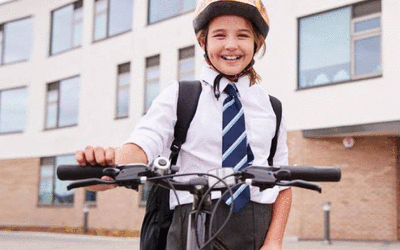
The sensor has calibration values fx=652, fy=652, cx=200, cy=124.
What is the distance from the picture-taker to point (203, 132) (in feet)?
8.15

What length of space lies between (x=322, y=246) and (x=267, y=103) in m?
12.3

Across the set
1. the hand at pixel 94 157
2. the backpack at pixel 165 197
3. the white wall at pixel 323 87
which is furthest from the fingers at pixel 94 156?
the white wall at pixel 323 87

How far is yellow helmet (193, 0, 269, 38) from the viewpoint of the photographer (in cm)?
248

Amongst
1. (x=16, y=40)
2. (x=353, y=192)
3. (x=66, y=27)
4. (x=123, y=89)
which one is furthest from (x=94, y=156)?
(x=16, y=40)

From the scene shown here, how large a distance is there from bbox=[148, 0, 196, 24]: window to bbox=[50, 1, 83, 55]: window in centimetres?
420

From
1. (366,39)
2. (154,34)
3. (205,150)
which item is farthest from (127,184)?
(154,34)

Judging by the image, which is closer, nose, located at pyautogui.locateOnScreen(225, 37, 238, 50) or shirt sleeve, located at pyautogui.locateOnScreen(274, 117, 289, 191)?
nose, located at pyautogui.locateOnScreen(225, 37, 238, 50)

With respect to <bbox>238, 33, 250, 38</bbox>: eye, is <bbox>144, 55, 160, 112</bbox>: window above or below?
above

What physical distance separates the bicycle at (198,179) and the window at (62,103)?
23.3 meters

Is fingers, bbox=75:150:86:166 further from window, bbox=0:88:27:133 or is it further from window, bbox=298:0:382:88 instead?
window, bbox=0:88:27:133

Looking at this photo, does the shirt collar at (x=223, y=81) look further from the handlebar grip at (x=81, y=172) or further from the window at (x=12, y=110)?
the window at (x=12, y=110)

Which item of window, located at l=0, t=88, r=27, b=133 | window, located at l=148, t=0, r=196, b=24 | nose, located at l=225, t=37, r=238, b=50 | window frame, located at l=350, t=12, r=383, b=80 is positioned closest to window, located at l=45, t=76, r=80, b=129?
window, located at l=0, t=88, r=27, b=133

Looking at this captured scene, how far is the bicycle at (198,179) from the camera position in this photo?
75.0 inches

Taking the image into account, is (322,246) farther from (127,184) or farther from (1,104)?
(1,104)
